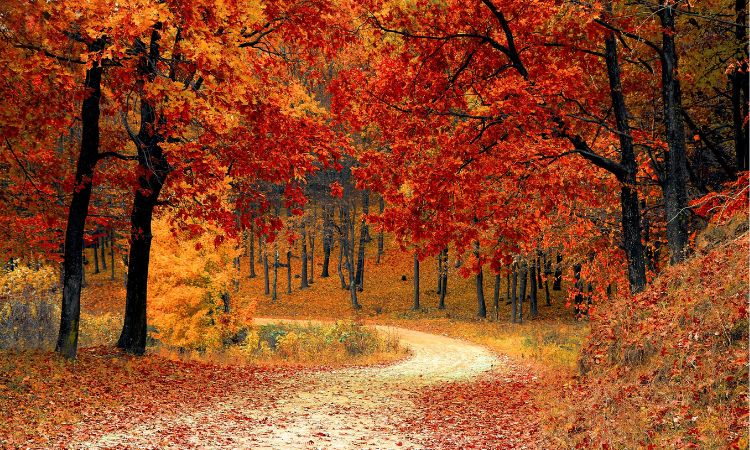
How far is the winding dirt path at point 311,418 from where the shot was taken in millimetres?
8266

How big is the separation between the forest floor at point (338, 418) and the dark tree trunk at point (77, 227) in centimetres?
407

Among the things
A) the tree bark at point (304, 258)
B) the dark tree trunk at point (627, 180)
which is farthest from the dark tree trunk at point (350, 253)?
the dark tree trunk at point (627, 180)

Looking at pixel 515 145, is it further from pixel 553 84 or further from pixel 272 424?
pixel 272 424

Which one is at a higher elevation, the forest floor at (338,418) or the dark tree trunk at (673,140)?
the dark tree trunk at (673,140)

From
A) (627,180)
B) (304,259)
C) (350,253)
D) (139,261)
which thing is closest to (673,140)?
(627,180)

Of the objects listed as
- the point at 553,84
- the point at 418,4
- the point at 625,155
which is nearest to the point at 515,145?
the point at 553,84

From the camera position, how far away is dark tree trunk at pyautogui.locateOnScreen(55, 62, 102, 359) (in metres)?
12.5

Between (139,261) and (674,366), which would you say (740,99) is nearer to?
(674,366)

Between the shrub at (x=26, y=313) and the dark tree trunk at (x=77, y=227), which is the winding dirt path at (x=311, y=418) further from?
the shrub at (x=26, y=313)

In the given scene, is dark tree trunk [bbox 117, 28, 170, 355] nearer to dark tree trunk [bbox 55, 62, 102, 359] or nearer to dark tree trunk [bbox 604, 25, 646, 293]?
dark tree trunk [bbox 55, 62, 102, 359]

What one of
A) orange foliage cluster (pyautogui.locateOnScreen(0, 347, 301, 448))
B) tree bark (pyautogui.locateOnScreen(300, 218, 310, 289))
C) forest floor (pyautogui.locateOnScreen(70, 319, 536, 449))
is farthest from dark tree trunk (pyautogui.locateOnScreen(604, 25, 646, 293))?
tree bark (pyautogui.locateOnScreen(300, 218, 310, 289))

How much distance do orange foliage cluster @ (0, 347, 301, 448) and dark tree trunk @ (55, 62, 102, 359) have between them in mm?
584

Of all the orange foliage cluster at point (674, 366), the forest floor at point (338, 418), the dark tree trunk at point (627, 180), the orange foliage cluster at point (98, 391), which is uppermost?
the dark tree trunk at point (627, 180)

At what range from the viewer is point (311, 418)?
32.8 ft
